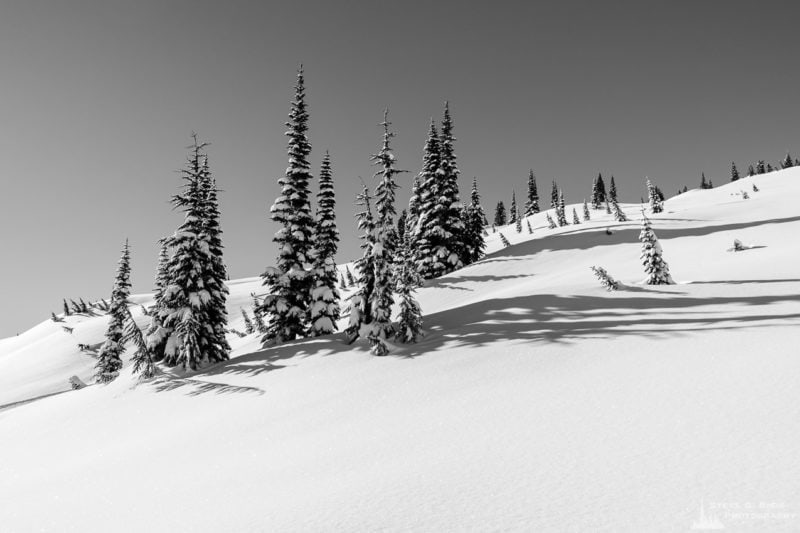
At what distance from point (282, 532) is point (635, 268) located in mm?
27311

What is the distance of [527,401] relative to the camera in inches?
371

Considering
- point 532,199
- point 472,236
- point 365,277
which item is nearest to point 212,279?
point 365,277

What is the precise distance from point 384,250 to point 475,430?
10.7m

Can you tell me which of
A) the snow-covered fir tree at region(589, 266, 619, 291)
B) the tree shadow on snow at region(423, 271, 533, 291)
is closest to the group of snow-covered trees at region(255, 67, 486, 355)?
the tree shadow on snow at region(423, 271, 533, 291)

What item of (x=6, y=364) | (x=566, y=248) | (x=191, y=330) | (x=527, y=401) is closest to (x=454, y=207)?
(x=566, y=248)

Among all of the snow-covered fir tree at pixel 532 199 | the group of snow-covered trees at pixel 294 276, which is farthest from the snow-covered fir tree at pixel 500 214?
the group of snow-covered trees at pixel 294 276

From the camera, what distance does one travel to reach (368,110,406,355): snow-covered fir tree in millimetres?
17656

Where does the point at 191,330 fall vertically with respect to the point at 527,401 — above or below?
above

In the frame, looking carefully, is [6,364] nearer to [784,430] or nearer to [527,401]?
[527,401]

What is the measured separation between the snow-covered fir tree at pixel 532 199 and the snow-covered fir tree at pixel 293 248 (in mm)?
94191

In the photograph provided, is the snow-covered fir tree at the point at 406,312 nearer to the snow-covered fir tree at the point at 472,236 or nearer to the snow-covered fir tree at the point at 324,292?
the snow-covered fir tree at the point at 324,292

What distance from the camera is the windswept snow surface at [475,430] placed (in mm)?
5527

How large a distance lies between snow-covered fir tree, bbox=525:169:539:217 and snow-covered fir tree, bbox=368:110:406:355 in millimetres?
100346

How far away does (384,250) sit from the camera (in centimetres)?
1806
